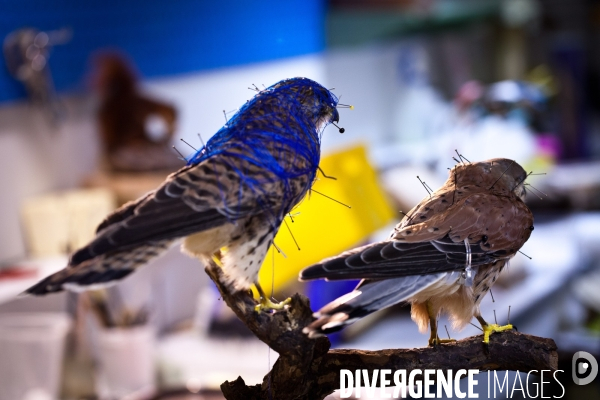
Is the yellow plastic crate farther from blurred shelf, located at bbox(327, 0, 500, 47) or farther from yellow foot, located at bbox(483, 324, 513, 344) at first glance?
blurred shelf, located at bbox(327, 0, 500, 47)

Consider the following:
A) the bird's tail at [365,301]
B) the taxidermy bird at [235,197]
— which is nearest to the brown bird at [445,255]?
the bird's tail at [365,301]

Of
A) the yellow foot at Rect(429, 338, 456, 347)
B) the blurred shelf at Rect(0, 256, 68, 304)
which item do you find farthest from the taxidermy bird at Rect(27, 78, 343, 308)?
the blurred shelf at Rect(0, 256, 68, 304)

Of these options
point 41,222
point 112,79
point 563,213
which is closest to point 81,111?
point 112,79

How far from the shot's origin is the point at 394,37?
4520 millimetres

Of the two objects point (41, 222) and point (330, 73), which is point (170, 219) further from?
point (330, 73)

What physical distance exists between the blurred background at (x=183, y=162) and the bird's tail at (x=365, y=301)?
0.21 metres

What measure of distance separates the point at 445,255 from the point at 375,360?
0.58 ft

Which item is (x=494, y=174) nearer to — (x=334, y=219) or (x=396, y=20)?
(x=334, y=219)

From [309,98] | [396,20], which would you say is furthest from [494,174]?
[396,20]

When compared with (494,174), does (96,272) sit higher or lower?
lower

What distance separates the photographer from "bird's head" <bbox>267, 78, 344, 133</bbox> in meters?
0.86

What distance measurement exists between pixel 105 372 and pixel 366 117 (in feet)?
7.07

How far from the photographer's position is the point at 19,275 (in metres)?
1.96

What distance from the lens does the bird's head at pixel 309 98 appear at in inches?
34.0
